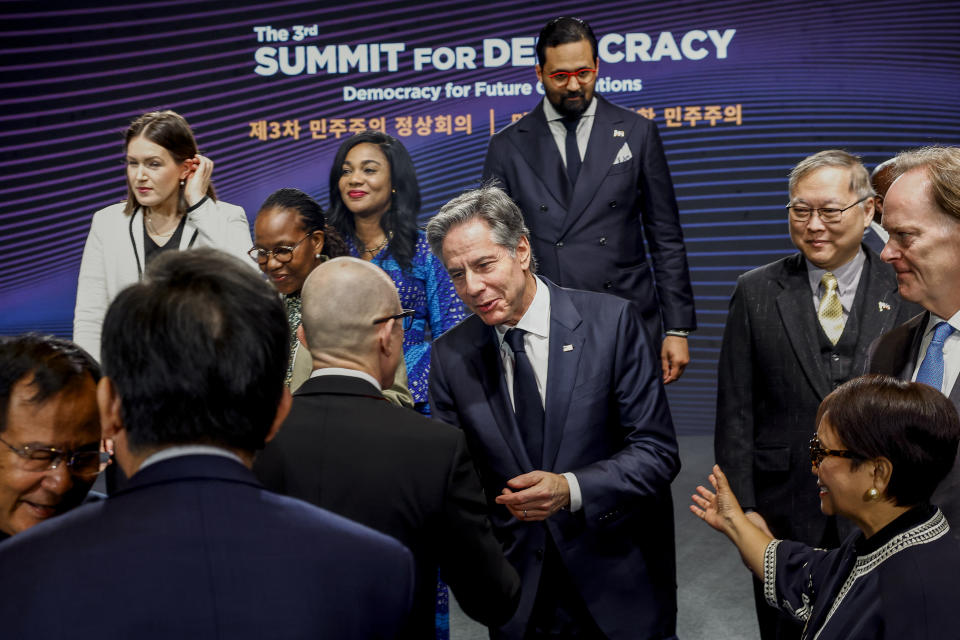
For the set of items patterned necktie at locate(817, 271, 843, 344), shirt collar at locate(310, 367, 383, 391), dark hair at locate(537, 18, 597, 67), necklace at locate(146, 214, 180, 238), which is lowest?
patterned necktie at locate(817, 271, 843, 344)

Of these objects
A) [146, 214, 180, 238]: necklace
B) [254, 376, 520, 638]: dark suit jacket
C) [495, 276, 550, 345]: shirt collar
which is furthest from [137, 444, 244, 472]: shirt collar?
[146, 214, 180, 238]: necklace

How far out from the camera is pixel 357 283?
6.59ft

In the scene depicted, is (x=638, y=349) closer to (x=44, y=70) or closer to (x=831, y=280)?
(x=831, y=280)

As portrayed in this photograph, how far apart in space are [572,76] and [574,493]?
197 centimetres

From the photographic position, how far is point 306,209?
3.36 meters

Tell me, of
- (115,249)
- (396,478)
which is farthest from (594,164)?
(396,478)

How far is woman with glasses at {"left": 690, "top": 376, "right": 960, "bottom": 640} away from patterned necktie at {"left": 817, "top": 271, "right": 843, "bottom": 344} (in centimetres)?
100

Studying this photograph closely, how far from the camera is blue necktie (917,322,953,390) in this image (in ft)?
7.36

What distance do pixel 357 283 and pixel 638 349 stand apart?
34.6 inches

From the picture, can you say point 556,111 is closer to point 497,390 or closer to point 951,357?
point 497,390

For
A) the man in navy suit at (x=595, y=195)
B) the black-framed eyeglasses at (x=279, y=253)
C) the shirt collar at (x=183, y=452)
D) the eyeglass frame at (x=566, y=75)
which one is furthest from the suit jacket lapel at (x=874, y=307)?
the shirt collar at (x=183, y=452)

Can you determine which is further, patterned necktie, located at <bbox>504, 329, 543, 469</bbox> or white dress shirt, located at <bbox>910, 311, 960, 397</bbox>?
patterned necktie, located at <bbox>504, 329, 543, 469</bbox>

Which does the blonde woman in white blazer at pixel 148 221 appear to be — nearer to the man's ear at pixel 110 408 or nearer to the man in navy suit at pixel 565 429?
the man in navy suit at pixel 565 429

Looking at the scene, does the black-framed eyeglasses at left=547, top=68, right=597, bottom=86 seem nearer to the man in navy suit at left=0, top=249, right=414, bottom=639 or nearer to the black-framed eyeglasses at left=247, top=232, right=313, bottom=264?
the black-framed eyeglasses at left=247, top=232, right=313, bottom=264
